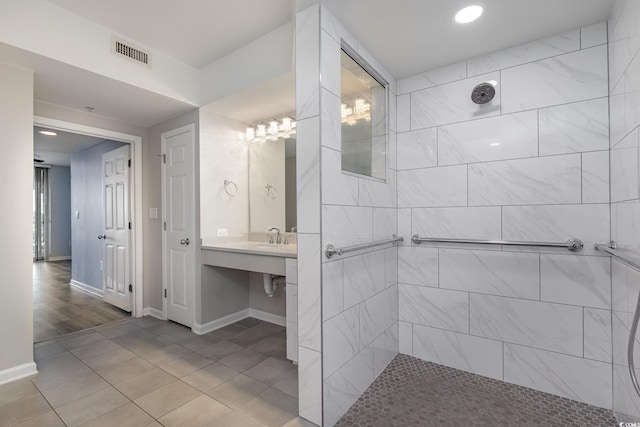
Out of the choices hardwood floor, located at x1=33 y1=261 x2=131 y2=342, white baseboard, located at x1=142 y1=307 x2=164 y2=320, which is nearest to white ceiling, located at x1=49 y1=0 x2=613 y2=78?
white baseboard, located at x1=142 y1=307 x2=164 y2=320

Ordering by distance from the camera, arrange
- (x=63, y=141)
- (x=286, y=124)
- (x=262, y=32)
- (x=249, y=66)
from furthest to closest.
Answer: (x=63, y=141) → (x=286, y=124) → (x=249, y=66) → (x=262, y=32)

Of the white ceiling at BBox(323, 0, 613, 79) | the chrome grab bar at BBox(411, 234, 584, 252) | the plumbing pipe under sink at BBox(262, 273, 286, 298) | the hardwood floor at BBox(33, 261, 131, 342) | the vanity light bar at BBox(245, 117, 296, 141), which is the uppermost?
the white ceiling at BBox(323, 0, 613, 79)

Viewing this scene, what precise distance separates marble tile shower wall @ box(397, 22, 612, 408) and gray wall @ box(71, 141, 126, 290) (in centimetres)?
388

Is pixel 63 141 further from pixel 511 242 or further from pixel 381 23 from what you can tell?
pixel 511 242

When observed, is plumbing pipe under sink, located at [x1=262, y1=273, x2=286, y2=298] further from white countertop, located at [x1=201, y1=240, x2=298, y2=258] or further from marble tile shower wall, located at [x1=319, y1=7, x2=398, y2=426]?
marble tile shower wall, located at [x1=319, y1=7, x2=398, y2=426]

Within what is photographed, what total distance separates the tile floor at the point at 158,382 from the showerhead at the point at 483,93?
2270 mm

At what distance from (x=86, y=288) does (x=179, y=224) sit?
9.07 ft

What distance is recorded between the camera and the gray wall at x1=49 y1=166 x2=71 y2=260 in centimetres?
728

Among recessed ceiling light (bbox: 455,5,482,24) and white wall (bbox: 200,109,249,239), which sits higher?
recessed ceiling light (bbox: 455,5,482,24)

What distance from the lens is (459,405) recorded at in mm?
1704

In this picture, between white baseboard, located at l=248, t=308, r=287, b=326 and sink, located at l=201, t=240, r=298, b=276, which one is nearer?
sink, located at l=201, t=240, r=298, b=276

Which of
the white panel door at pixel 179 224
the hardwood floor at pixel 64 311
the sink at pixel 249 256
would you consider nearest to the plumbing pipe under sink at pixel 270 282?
the sink at pixel 249 256

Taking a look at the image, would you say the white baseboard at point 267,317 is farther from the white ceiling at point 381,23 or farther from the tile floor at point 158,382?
the white ceiling at point 381,23

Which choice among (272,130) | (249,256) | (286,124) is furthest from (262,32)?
(249,256)
